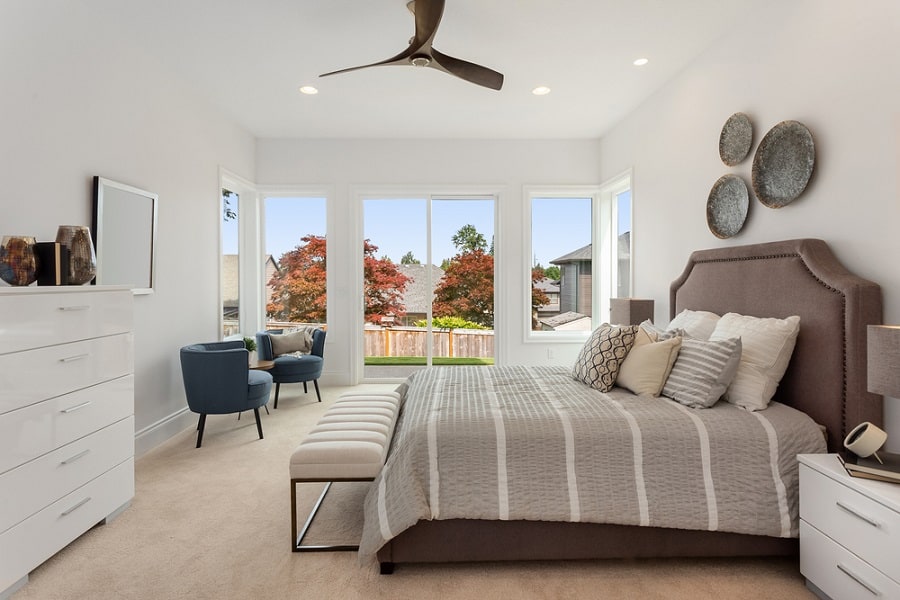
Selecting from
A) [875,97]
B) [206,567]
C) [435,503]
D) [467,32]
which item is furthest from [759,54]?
[206,567]

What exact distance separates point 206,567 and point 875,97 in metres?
3.47

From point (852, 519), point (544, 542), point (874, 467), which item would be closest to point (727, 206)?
point (874, 467)

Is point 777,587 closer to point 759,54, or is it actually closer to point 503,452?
point 503,452

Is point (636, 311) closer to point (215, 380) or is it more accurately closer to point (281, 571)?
point (281, 571)

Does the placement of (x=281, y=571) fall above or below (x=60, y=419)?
below

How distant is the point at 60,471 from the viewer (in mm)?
2098

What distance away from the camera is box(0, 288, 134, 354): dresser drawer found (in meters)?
1.88

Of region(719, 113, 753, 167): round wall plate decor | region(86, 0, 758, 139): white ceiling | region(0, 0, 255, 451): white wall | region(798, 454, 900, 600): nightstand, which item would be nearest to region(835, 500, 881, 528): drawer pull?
region(798, 454, 900, 600): nightstand

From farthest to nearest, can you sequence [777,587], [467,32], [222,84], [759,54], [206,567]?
1. [222,84]
2. [467,32]
3. [759,54]
4. [206,567]
5. [777,587]

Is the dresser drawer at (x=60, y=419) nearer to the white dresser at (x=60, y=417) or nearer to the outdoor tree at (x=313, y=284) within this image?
the white dresser at (x=60, y=417)

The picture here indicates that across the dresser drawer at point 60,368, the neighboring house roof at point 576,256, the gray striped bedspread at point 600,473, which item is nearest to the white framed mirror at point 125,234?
the dresser drawer at point 60,368

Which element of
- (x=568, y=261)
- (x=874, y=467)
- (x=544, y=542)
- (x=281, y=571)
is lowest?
(x=281, y=571)

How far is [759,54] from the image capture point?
2.83 meters

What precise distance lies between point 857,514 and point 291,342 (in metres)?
4.38
